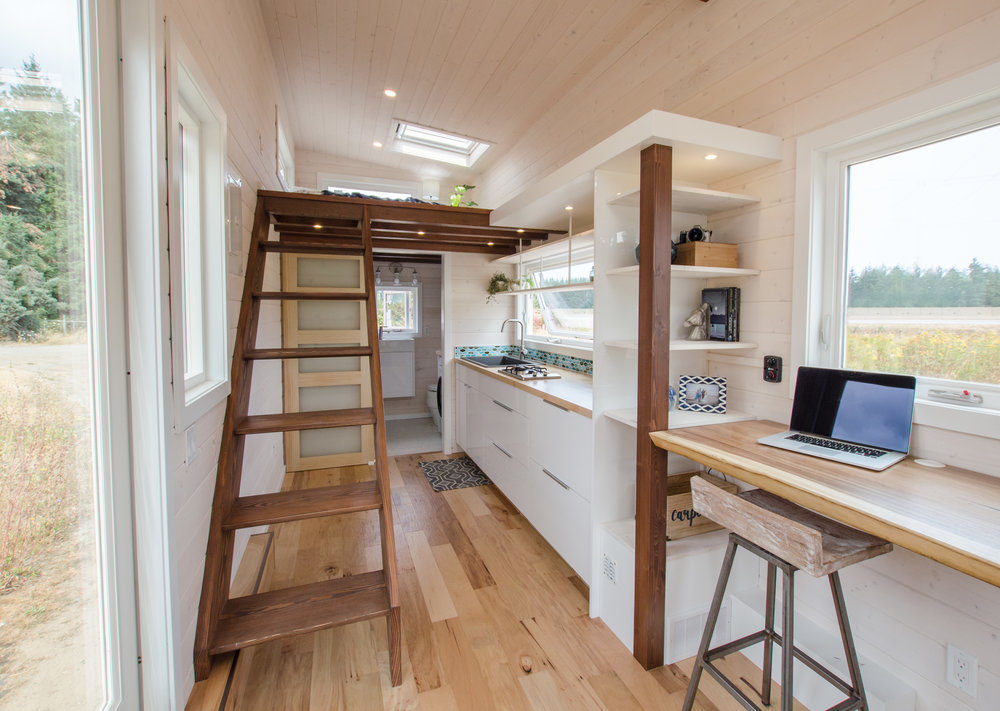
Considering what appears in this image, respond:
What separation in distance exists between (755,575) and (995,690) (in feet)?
2.49

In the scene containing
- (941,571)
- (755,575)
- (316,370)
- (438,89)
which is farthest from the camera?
(316,370)

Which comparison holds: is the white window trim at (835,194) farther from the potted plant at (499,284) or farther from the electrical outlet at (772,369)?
the potted plant at (499,284)

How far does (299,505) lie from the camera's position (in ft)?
5.70

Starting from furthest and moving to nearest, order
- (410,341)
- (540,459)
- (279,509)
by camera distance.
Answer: (410,341)
(540,459)
(279,509)

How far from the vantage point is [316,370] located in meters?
4.04

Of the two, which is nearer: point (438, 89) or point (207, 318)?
point (207, 318)

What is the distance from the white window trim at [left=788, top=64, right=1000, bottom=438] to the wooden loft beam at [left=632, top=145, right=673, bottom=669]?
20.9 inches

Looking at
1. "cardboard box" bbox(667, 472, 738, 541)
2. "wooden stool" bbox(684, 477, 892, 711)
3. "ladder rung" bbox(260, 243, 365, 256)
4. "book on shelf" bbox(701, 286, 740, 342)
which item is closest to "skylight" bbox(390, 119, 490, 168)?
"ladder rung" bbox(260, 243, 365, 256)

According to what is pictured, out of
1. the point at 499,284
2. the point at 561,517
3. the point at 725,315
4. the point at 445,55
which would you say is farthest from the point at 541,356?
the point at 445,55

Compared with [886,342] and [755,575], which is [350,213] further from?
[755,575]

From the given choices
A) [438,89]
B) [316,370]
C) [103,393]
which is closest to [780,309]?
[103,393]

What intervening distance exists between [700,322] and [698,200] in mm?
544

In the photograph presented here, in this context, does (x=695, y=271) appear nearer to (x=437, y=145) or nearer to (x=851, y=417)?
(x=851, y=417)

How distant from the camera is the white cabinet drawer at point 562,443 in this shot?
6.89ft
